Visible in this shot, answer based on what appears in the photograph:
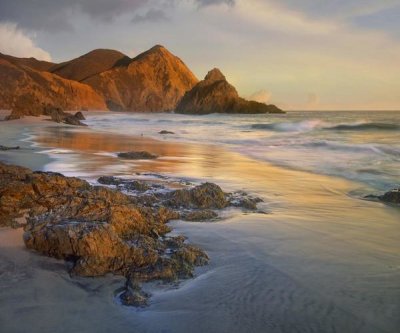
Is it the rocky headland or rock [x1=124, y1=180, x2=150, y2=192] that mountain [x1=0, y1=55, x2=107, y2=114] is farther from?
the rocky headland

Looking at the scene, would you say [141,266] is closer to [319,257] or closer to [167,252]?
[167,252]

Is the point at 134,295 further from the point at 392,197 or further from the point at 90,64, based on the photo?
the point at 90,64

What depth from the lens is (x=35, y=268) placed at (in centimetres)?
272

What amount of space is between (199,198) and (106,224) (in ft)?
5.77

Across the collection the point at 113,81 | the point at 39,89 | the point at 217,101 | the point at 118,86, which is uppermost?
the point at 113,81

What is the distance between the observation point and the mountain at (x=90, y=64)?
127 m

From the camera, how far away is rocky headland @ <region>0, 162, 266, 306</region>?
2.75 m

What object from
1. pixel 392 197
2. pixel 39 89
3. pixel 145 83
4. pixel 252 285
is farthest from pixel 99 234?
pixel 145 83

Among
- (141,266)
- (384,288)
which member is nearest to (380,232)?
(384,288)

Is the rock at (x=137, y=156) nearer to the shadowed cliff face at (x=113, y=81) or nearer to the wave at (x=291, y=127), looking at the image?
the wave at (x=291, y=127)

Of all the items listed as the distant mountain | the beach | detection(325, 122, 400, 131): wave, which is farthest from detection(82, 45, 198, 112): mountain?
the beach

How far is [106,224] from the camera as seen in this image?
2.98m

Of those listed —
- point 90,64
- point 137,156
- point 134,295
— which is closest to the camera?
point 134,295

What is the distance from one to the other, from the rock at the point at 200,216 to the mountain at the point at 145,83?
104 metres
